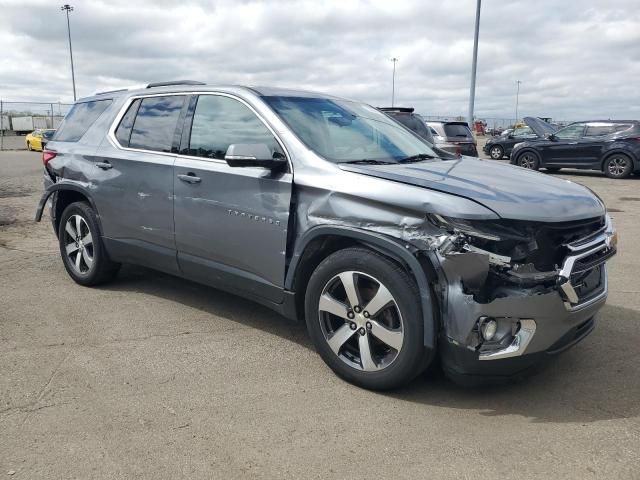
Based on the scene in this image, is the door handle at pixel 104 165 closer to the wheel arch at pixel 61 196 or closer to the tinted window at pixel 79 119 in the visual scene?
the wheel arch at pixel 61 196

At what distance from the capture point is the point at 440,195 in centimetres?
307

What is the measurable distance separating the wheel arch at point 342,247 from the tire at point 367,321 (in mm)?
52

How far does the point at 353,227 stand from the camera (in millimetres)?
3328

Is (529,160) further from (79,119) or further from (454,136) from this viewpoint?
(79,119)

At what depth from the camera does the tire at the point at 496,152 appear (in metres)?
24.0

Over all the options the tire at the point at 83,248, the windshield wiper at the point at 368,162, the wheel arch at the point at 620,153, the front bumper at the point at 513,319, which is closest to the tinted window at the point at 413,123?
the wheel arch at the point at 620,153

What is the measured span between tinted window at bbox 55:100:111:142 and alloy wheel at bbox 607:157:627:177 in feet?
48.6

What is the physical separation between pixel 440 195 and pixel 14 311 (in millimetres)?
3675

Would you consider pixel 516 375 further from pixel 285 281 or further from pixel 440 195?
pixel 285 281

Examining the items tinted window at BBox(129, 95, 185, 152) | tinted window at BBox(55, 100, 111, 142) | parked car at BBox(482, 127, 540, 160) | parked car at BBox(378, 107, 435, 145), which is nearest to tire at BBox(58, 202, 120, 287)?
tinted window at BBox(55, 100, 111, 142)

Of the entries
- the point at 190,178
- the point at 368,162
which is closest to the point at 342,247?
the point at 368,162

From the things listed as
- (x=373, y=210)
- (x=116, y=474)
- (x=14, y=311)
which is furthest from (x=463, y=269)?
(x=14, y=311)

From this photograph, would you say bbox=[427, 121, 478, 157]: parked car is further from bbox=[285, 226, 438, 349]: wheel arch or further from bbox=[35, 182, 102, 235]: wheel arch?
bbox=[285, 226, 438, 349]: wheel arch

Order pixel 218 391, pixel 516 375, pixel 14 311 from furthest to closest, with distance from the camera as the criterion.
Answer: pixel 14 311 < pixel 218 391 < pixel 516 375
